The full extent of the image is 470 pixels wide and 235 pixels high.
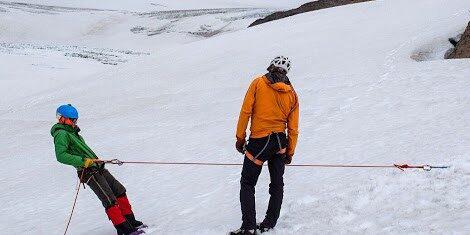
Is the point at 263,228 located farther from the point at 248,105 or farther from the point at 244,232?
the point at 248,105

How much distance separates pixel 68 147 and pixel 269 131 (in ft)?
7.35

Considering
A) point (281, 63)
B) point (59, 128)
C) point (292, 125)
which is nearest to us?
point (281, 63)

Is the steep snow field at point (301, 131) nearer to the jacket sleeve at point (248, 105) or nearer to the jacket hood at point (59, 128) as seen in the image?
the jacket sleeve at point (248, 105)

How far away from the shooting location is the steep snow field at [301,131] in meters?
5.28

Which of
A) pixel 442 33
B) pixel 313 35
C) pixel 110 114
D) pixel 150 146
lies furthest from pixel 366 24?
pixel 150 146

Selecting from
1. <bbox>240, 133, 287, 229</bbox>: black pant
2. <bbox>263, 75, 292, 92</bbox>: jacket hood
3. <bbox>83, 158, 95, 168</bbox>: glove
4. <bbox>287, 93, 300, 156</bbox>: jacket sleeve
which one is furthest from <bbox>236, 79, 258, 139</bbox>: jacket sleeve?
<bbox>83, 158, 95, 168</bbox>: glove

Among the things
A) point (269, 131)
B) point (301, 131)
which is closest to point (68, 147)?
point (269, 131)

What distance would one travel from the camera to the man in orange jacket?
4.64 meters

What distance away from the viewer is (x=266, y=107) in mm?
4691

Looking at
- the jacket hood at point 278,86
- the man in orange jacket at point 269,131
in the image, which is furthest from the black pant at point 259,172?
the jacket hood at point 278,86

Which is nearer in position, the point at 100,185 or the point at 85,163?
the point at 85,163

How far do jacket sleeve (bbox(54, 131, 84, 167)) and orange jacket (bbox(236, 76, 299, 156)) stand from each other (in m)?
1.79

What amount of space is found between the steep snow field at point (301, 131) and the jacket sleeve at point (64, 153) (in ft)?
3.68

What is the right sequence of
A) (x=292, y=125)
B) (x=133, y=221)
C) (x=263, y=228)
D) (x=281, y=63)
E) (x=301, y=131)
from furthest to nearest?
(x=301, y=131) → (x=133, y=221) → (x=263, y=228) → (x=292, y=125) → (x=281, y=63)
